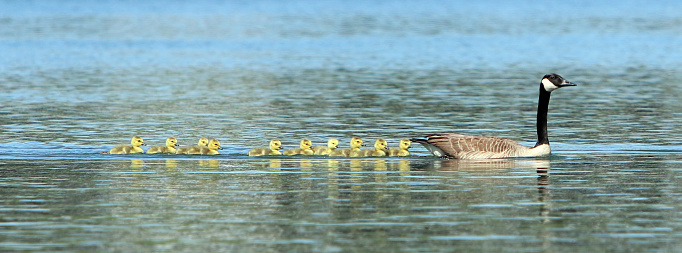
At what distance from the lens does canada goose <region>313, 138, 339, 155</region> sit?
23.9 metres

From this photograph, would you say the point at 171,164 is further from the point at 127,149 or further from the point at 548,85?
the point at 548,85

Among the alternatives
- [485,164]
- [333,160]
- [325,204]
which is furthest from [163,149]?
[325,204]

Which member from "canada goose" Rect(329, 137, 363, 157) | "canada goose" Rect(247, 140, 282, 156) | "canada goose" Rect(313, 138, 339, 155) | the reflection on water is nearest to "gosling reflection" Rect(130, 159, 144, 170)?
the reflection on water

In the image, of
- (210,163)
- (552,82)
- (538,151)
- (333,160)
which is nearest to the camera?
(210,163)

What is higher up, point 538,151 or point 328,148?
point 328,148

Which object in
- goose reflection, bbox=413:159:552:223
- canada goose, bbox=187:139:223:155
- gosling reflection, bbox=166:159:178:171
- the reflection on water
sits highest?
canada goose, bbox=187:139:223:155

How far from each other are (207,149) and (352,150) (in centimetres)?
299

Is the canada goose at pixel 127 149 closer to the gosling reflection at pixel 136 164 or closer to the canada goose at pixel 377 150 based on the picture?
the gosling reflection at pixel 136 164

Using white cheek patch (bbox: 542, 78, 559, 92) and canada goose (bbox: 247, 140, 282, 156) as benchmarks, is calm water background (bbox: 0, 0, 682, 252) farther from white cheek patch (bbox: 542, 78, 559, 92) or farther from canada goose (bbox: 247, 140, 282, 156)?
white cheek patch (bbox: 542, 78, 559, 92)

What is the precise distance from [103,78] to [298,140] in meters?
25.6

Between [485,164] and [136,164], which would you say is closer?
[485,164]

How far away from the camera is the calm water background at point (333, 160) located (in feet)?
51.1

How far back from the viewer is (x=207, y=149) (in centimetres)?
2416

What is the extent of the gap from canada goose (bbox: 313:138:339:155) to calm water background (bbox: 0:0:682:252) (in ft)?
0.84
